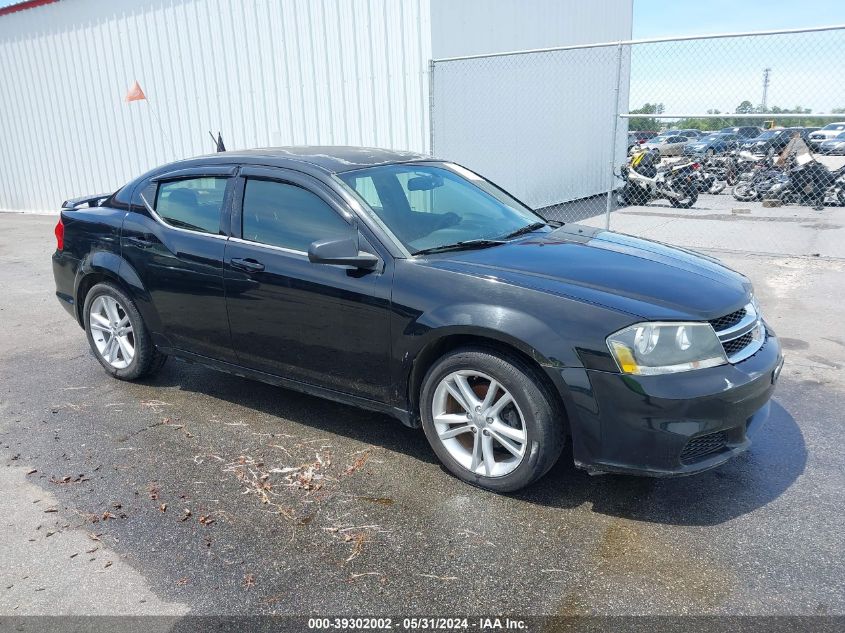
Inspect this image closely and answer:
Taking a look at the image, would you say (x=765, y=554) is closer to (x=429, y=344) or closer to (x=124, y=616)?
(x=429, y=344)

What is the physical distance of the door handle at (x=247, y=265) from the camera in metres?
4.03

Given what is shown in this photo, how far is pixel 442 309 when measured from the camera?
3430 millimetres

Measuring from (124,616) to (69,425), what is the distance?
2100 millimetres

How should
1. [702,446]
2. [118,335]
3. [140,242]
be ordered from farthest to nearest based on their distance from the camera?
[118,335]
[140,242]
[702,446]

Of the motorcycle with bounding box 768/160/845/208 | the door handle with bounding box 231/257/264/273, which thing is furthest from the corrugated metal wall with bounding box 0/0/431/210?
the motorcycle with bounding box 768/160/845/208

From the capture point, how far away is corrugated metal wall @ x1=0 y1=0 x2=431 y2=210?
1004 centimetres

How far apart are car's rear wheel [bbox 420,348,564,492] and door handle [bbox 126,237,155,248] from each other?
2.20 meters

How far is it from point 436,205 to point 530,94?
349 inches

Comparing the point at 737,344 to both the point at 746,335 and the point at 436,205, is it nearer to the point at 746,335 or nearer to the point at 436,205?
the point at 746,335

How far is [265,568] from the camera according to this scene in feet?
9.65

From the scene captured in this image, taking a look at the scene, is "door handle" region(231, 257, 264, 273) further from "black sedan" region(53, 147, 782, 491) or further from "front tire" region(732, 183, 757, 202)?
"front tire" region(732, 183, 757, 202)

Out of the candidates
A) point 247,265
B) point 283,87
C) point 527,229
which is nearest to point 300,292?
point 247,265

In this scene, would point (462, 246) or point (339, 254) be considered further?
point (462, 246)

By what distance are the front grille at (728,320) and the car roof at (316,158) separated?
2.15 m
